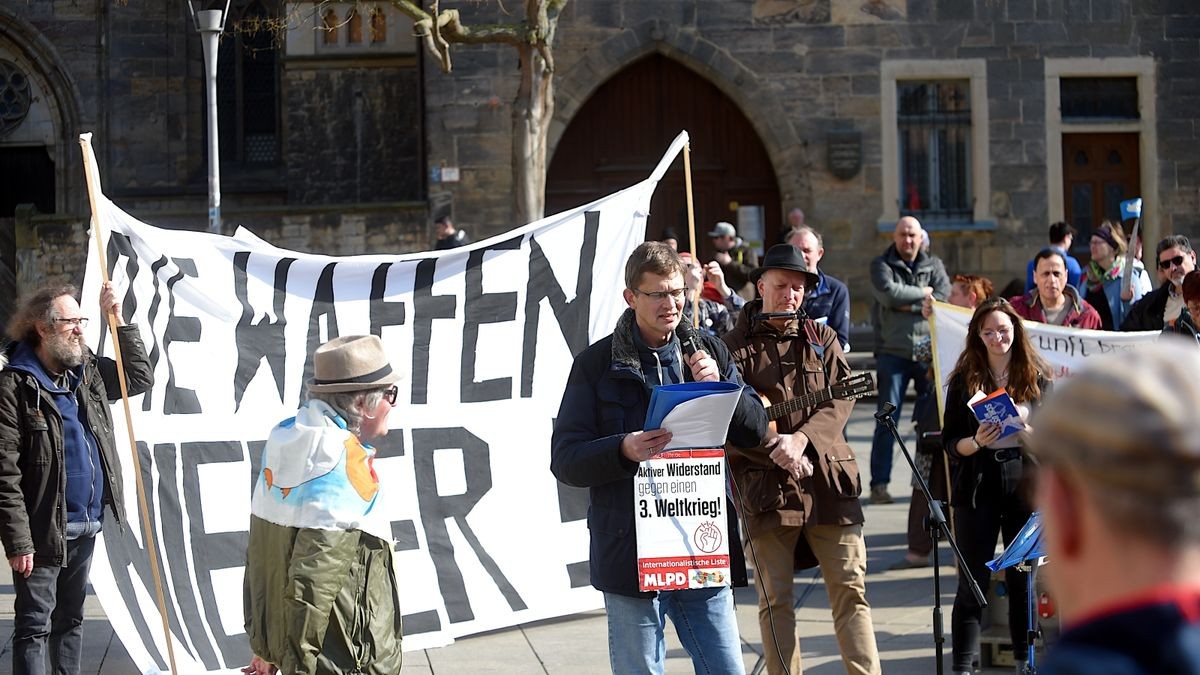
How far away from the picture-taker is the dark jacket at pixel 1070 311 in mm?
8250

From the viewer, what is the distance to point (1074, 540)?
1.64 m

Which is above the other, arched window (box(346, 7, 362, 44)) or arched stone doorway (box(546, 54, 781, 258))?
arched window (box(346, 7, 362, 44))

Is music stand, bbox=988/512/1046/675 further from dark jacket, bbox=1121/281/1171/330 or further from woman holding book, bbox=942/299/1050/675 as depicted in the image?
dark jacket, bbox=1121/281/1171/330

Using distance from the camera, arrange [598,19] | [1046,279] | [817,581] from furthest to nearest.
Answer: [598,19]
[817,581]
[1046,279]

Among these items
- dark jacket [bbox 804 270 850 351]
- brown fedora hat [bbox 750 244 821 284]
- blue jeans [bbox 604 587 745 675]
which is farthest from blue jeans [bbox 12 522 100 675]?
dark jacket [bbox 804 270 850 351]

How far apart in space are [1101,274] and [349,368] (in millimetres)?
8281

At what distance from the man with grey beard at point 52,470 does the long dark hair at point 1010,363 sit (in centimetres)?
358

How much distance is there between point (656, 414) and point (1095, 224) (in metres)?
19.1

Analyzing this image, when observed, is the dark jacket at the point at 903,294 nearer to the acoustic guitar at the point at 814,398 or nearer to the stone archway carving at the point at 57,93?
the acoustic guitar at the point at 814,398

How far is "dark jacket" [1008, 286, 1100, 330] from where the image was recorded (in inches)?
325

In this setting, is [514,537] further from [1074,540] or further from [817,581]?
[1074,540]

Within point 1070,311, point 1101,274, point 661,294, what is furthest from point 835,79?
point 661,294

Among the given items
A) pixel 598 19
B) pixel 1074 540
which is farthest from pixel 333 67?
pixel 1074 540

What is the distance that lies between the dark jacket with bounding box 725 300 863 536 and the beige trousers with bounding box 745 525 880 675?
80 mm
